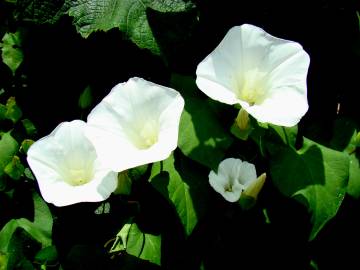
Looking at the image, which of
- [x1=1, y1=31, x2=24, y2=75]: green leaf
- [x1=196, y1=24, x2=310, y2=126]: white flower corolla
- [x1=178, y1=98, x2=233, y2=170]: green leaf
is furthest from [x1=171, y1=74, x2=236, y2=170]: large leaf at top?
[x1=1, y1=31, x2=24, y2=75]: green leaf

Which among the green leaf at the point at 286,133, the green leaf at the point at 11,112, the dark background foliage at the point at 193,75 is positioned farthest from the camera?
the green leaf at the point at 11,112

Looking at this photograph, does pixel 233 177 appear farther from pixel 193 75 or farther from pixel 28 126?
pixel 28 126

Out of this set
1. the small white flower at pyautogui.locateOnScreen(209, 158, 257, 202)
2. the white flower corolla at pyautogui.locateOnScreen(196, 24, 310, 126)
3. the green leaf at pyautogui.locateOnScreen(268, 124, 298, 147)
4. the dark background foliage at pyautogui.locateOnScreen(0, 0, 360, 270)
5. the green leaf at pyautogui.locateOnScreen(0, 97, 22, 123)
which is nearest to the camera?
the white flower corolla at pyautogui.locateOnScreen(196, 24, 310, 126)

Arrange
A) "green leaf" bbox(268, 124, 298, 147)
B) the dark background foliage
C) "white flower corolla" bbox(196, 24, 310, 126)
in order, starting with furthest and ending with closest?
the dark background foliage → "green leaf" bbox(268, 124, 298, 147) → "white flower corolla" bbox(196, 24, 310, 126)

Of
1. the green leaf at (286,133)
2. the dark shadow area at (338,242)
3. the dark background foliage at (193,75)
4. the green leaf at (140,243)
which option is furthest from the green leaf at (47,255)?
the dark shadow area at (338,242)

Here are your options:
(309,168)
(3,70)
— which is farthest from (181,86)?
(3,70)

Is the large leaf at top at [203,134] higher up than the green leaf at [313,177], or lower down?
higher up

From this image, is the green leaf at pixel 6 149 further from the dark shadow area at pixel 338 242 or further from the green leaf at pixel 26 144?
the dark shadow area at pixel 338 242

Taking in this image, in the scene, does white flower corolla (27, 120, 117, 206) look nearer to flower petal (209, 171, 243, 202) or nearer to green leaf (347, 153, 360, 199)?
flower petal (209, 171, 243, 202)

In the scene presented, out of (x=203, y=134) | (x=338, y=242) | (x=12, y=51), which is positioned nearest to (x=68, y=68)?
(x=12, y=51)
